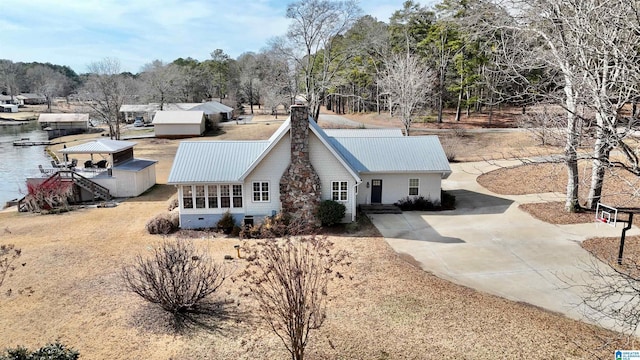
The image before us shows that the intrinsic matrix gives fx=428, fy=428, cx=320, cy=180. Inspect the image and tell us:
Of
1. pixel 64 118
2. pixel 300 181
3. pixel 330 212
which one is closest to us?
pixel 330 212

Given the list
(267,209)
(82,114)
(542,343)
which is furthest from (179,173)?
(82,114)

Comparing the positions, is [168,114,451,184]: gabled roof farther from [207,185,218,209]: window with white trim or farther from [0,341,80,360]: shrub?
[0,341,80,360]: shrub

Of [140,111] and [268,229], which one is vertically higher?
[140,111]

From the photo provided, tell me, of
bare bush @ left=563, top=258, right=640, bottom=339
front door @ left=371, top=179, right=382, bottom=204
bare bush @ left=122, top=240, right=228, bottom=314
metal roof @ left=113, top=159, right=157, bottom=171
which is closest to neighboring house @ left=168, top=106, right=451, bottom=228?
front door @ left=371, top=179, right=382, bottom=204

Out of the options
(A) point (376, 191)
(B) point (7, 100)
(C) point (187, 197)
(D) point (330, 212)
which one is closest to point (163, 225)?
(C) point (187, 197)

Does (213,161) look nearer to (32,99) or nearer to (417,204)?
(417,204)

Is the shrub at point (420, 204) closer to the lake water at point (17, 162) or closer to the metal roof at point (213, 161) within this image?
the metal roof at point (213, 161)
